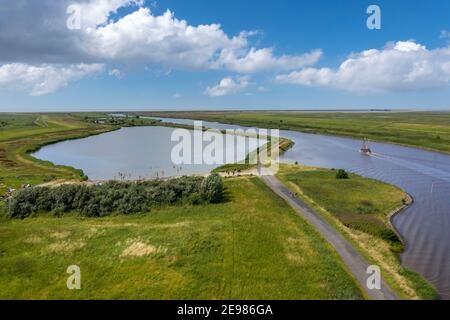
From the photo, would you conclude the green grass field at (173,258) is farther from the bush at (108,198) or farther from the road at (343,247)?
the bush at (108,198)

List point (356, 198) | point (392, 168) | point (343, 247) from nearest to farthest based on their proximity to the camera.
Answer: point (343, 247) → point (356, 198) → point (392, 168)

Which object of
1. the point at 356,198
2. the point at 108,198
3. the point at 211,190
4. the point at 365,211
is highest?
the point at 211,190

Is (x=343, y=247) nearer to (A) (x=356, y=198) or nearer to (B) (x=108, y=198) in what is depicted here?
(A) (x=356, y=198)

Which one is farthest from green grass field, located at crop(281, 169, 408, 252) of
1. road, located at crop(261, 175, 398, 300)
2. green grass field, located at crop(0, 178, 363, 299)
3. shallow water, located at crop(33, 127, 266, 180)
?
shallow water, located at crop(33, 127, 266, 180)

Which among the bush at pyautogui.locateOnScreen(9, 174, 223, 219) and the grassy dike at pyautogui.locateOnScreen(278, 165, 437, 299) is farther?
the bush at pyautogui.locateOnScreen(9, 174, 223, 219)

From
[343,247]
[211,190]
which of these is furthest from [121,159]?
[343,247]

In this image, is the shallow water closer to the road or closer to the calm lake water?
the calm lake water
